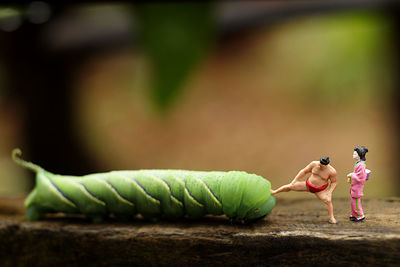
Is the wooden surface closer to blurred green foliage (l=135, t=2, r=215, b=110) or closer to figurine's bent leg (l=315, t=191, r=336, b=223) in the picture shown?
figurine's bent leg (l=315, t=191, r=336, b=223)

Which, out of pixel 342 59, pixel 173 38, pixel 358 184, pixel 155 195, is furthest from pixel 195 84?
pixel 358 184

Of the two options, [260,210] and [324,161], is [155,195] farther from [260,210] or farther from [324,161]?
[324,161]

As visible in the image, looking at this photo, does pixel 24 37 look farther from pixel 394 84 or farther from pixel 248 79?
pixel 394 84

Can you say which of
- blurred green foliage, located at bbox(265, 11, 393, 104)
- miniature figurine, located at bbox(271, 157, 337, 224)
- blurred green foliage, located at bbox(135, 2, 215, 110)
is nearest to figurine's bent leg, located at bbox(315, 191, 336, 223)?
miniature figurine, located at bbox(271, 157, 337, 224)

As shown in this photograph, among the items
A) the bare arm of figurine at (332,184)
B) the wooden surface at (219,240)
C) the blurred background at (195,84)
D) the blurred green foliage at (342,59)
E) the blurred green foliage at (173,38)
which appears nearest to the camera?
the wooden surface at (219,240)

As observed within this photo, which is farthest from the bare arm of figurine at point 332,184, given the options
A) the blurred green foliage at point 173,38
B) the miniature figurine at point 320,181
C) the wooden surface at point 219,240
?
the blurred green foliage at point 173,38

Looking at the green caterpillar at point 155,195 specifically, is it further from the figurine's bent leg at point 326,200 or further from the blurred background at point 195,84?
the blurred background at point 195,84

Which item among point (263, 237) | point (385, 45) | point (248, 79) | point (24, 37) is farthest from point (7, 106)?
point (385, 45)
